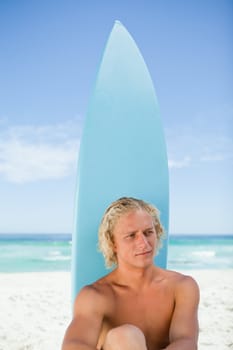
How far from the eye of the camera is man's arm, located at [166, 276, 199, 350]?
4.15 ft

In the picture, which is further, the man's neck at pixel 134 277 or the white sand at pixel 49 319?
the white sand at pixel 49 319

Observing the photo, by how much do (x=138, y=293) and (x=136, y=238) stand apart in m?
0.17

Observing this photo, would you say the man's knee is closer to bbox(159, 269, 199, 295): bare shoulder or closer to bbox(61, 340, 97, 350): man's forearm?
bbox(61, 340, 97, 350): man's forearm

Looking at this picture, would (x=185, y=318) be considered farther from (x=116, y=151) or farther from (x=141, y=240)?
(x=116, y=151)

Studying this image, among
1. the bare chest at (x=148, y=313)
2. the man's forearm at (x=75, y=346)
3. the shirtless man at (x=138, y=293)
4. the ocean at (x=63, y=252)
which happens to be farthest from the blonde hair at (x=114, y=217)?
the ocean at (x=63, y=252)

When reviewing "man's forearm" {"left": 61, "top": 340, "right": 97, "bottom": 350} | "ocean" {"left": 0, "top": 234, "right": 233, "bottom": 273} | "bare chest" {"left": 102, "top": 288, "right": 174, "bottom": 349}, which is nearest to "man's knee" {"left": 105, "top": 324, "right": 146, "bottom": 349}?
"man's forearm" {"left": 61, "top": 340, "right": 97, "bottom": 350}

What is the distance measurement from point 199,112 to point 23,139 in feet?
13.6

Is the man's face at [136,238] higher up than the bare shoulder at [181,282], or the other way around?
the man's face at [136,238]

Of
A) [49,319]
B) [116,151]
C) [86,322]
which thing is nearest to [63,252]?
[49,319]

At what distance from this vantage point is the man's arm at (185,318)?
1.26 m

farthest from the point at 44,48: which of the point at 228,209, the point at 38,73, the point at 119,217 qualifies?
the point at 119,217

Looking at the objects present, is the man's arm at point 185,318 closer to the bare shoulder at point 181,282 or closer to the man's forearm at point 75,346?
the bare shoulder at point 181,282

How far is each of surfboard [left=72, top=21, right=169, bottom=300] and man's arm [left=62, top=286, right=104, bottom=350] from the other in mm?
475

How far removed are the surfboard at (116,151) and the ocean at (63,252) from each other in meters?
7.05
